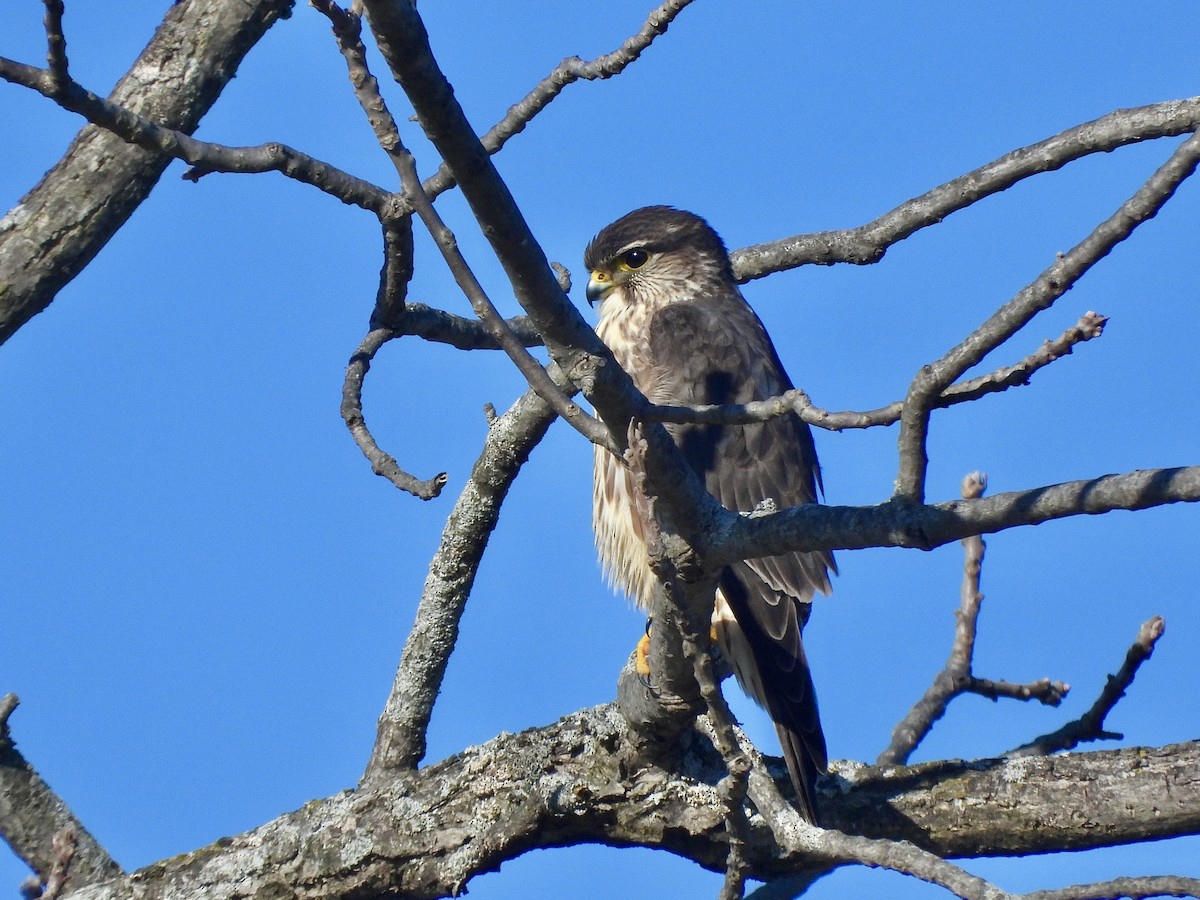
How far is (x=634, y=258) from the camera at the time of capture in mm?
5844

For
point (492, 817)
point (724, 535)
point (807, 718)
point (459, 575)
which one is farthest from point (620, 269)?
point (724, 535)

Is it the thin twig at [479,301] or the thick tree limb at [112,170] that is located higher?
the thick tree limb at [112,170]

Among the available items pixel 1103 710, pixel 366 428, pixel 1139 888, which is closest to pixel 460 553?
pixel 366 428

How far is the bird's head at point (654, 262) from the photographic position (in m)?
5.78

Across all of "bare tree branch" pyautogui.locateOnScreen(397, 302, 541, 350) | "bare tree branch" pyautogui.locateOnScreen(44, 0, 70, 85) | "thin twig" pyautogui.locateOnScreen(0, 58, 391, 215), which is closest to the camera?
"bare tree branch" pyautogui.locateOnScreen(44, 0, 70, 85)

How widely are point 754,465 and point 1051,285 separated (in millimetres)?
2878

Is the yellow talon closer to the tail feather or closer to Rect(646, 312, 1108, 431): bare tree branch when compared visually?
the tail feather

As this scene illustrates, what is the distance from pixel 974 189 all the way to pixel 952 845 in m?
2.03

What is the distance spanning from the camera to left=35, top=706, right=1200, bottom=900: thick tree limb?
3393 millimetres

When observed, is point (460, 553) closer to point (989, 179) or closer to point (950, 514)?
point (989, 179)

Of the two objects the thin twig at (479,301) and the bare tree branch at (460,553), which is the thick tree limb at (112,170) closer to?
the bare tree branch at (460,553)

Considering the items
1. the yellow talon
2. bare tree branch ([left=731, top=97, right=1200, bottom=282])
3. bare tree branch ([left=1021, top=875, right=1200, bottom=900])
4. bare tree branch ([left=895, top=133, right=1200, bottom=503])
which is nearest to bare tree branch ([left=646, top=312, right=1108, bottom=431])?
bare tree branch ([left=895, top=133, right=1200, bottom=503])

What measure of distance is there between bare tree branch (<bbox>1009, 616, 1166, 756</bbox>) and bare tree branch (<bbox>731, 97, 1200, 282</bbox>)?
1423mm

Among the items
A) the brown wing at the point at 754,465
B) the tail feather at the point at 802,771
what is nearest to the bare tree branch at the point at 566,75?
the brown wing at the point at 754,465
